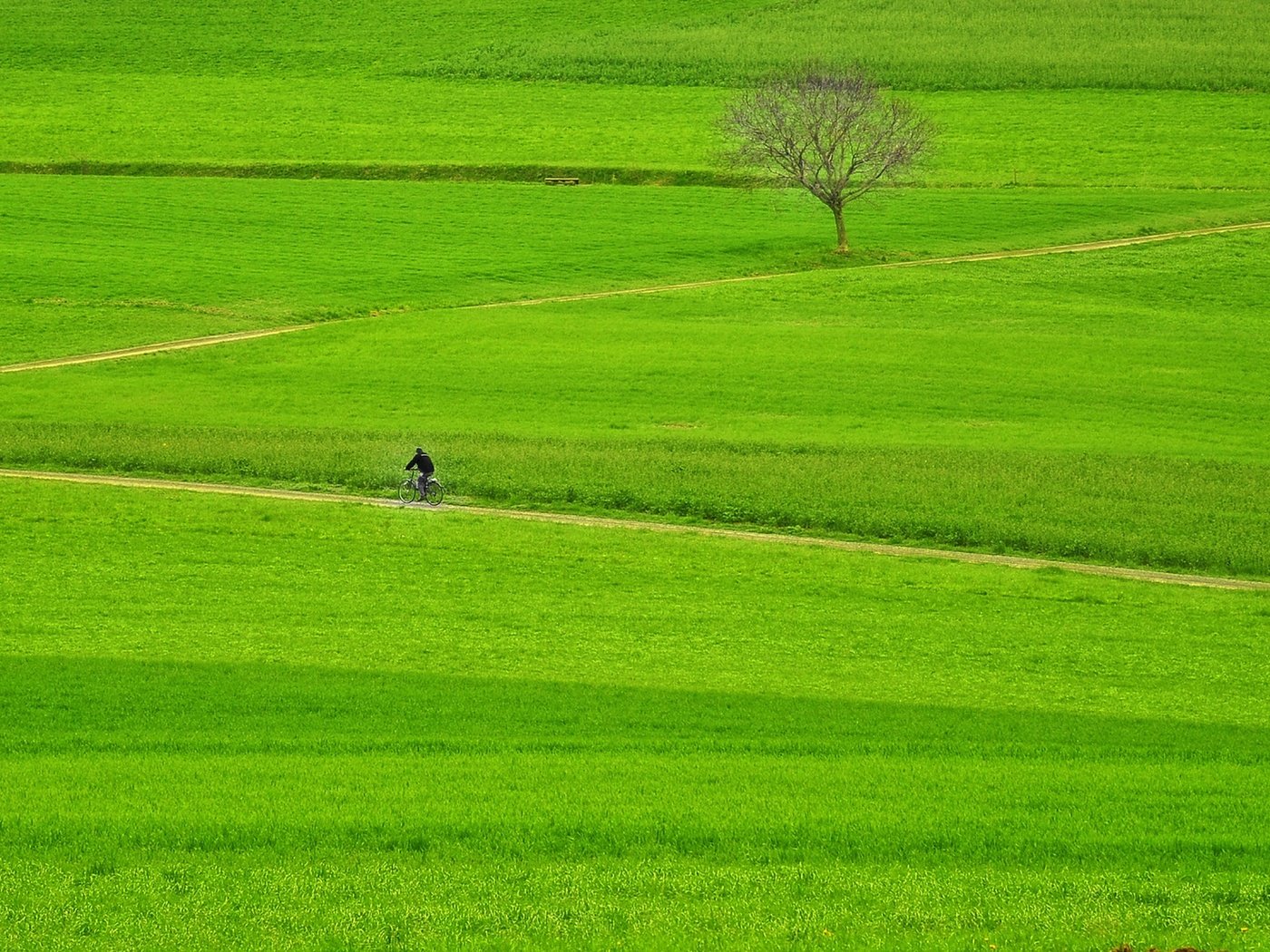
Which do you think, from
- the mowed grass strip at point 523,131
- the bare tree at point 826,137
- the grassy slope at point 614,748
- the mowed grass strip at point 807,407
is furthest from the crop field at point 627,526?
the bare tree at point 826,137

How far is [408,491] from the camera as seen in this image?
3409cm

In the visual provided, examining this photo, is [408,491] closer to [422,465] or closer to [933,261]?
[422,465]

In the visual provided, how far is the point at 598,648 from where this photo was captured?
72.8ft

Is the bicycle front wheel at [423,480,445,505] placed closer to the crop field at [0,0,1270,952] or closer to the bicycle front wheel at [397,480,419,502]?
the bicycle front wheel at [397,480,419,502]

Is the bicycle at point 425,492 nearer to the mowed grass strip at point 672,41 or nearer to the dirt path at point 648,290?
the dirt path at point 648,290

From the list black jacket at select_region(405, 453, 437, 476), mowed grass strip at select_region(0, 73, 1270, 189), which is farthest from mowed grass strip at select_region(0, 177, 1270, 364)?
black jacket at select_region(405, 453, 437, 476)

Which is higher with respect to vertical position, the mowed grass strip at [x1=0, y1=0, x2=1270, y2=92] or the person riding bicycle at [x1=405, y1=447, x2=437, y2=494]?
the mowed grass strip at [x1=0, y1=0, x2=1270, y2=92]

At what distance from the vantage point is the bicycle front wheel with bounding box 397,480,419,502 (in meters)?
33.9

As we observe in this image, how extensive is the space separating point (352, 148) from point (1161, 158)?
41.0 meters

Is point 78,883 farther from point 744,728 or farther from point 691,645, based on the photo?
point 691,645

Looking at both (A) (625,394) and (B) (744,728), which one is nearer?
(B) (744,728)

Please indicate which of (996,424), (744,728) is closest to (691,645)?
(744,728)

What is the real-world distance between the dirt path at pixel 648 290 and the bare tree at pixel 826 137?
15.7 feet

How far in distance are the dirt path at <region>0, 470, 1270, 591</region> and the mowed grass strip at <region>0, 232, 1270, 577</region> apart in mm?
659
